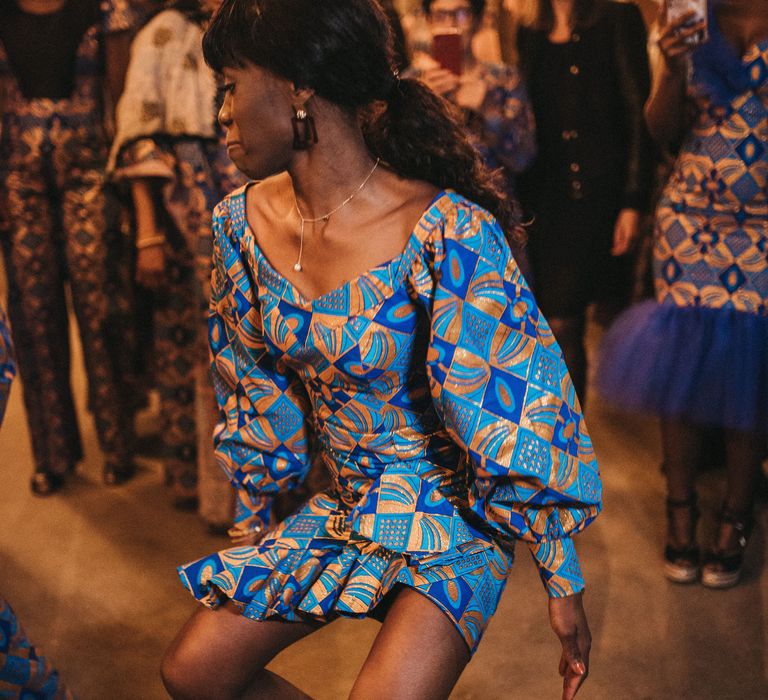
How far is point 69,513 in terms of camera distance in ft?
9.34

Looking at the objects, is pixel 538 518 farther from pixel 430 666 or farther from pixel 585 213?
pixel 585 213

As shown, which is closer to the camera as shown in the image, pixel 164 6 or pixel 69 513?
pixel 164 6

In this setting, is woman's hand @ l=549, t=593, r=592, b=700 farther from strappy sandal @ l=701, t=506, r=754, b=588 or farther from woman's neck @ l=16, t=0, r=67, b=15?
woman's neck @ l=16, t=0, r=67, b=15

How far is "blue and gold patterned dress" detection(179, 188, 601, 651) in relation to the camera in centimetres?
125

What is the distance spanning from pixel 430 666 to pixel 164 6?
1880 millimetres

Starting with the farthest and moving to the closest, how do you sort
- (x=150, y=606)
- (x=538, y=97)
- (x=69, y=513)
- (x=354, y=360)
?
(x=69, y=513) → (x=538, y=97) → (x=150, y=606) → (x=354, y=360)

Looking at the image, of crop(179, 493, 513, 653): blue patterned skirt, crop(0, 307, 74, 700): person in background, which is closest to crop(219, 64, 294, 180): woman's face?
crop(0, 307, 74, 700): person in background

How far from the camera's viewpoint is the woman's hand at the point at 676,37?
2045 mm

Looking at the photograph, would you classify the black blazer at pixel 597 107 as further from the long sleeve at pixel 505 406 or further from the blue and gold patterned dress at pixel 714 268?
the long sleeve at pixel 505 406

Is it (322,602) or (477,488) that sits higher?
(477,488)

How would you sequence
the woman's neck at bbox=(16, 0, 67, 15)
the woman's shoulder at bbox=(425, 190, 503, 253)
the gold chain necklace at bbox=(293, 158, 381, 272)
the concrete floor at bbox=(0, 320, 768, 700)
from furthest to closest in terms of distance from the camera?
the woman's neck at bbox=(16, 0, 67, 15) → the concrete floor at bbox=(0, 320, 768, 700) → the gold chain necklace at bbox=(293, 158, 381, 272) → the woman's shoulder at bbox=(425, 190, 503, 253)

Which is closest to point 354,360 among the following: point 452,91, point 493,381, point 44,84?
point 493,381

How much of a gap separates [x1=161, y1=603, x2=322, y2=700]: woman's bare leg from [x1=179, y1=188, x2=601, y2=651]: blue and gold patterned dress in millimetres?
28

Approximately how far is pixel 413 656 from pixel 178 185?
5.17 feet
